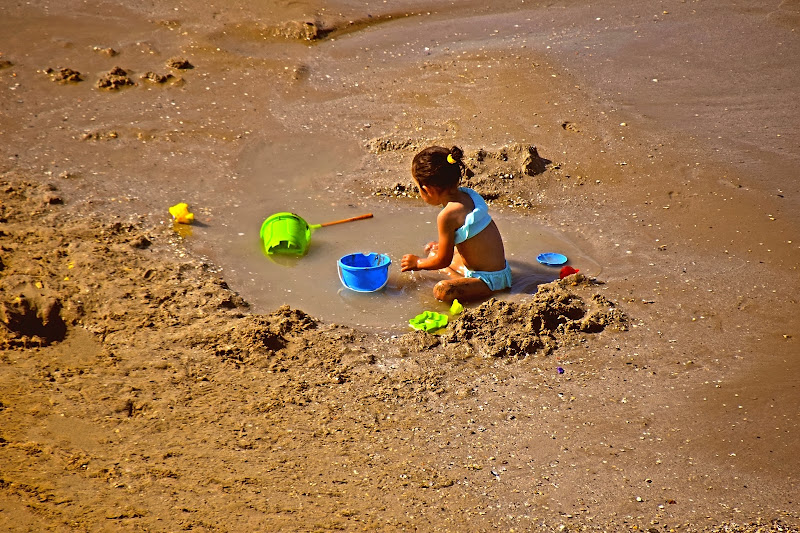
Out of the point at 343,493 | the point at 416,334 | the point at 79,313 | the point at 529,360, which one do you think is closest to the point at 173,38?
the point at 79,313

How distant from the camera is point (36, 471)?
117 inches

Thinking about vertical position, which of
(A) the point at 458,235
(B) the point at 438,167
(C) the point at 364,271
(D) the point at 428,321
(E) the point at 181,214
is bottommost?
(D) the point at 428,321

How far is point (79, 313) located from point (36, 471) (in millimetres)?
1326

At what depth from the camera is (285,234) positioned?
16.0 ft

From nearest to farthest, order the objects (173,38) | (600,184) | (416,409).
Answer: (416,409) → (600,184) → (173,38)

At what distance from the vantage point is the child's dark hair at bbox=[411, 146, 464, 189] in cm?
445

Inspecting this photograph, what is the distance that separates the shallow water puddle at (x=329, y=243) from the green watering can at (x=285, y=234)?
6 centimetres

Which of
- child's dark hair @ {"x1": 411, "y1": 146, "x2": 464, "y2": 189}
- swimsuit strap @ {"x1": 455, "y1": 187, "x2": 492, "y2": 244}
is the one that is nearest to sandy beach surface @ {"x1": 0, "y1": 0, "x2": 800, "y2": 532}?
swimsuit strap @ {"x1": 455, "y1": 187, "x2": 492, "y2": 244}

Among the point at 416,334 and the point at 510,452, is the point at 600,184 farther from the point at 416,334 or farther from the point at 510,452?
the point at 510,452

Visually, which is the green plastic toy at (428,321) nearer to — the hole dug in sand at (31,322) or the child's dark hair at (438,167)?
the child's dark hair at (438,167)

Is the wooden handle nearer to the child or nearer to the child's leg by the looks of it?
the child

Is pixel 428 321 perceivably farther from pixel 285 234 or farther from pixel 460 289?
pixel 285 234

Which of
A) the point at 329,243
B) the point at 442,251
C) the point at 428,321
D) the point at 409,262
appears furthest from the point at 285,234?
the point at 428,321

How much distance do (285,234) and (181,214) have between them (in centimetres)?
82
